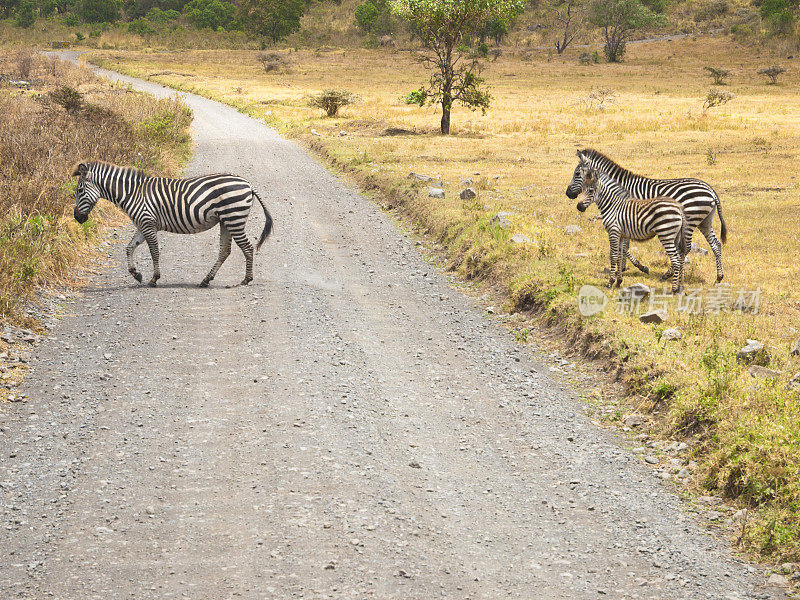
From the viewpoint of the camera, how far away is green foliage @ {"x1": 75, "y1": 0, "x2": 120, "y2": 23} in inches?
4574

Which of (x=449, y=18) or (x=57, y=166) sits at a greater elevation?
(x=449, y=18)

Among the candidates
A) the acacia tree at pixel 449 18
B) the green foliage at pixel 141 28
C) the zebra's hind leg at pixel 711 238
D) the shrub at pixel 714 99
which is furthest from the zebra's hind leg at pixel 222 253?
the green foliage at pixel 141 28

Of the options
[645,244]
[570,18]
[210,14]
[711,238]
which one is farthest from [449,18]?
[210,14]

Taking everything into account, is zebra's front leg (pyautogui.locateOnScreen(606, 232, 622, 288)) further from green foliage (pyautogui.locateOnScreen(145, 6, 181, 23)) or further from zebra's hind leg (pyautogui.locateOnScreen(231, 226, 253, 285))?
green foliage (pyautogui.locateOnScreen(145, 6, 181, 23))

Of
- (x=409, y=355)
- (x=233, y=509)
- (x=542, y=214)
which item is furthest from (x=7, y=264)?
(x=542, y=214)

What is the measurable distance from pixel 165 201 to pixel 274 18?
98354 mm

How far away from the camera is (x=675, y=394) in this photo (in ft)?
27.6

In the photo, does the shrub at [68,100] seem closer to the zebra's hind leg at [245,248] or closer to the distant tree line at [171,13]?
the zebra's hind leg at [245,248]

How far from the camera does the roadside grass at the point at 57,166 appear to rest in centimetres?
1194

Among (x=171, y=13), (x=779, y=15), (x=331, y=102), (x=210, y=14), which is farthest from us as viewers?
(x=171, y=13)

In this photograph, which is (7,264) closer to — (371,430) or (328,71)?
(371,430)

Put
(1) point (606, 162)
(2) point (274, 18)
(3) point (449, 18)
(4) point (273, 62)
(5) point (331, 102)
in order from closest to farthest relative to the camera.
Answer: (1) point (606, 162) → (3) point (449, 18) → (5) point (331, 102) → (4) point (273, 62) → (2) point (274, 18)

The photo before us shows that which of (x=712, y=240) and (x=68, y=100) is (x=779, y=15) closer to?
(x=68, y=100)

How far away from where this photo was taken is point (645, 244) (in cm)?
1588
